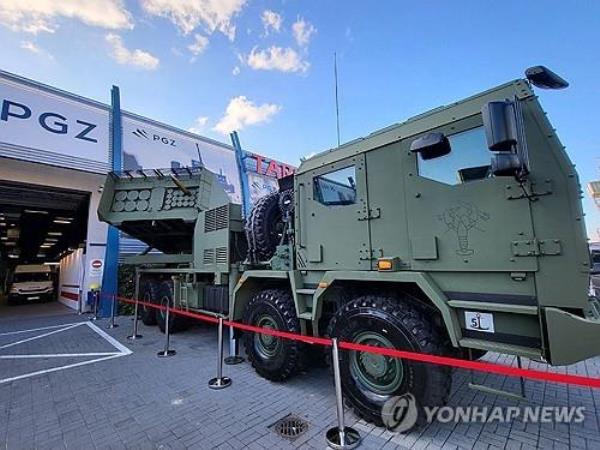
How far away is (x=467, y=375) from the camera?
444cm

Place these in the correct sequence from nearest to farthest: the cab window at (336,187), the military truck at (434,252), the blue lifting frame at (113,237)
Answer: the military truck at (434,252) → the cab window at (336,187) → the blue lifting frame at (113,237)

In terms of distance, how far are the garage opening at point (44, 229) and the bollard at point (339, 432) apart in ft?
40.8

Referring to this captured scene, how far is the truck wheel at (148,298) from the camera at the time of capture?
8.00 meters

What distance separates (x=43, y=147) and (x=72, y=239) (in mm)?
12258

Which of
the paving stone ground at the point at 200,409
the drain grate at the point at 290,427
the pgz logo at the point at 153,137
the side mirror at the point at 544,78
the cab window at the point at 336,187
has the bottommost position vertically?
the drain grate at the point at 290,427

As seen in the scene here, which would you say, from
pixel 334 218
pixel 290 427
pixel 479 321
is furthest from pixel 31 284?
pixel 479 321

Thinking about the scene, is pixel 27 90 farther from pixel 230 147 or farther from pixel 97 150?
pixel 230 147

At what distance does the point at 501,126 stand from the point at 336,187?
6.79 ft

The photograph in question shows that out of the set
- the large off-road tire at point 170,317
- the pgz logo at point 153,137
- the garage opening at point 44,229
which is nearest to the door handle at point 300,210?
the large off-road tire at point 170,317

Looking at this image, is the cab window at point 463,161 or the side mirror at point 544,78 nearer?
the side mirror at point 544,78

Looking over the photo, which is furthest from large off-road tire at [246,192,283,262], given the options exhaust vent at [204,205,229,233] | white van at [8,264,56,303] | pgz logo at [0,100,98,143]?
white van at [8,264,56,303]

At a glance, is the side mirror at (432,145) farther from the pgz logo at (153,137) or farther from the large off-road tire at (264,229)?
the pgz logo at (153,137)

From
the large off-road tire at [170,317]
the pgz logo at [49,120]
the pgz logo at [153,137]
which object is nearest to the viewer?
the large off-road tire at [170,317]

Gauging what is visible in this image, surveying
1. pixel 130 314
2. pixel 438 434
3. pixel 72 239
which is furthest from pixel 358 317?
pixel 72 239
